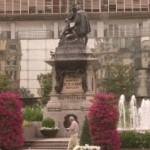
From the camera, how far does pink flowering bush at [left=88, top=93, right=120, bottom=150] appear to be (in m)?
24.1

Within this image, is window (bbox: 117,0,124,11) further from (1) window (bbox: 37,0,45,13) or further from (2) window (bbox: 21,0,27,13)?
(2) window (bbox: 21,0,27,13)

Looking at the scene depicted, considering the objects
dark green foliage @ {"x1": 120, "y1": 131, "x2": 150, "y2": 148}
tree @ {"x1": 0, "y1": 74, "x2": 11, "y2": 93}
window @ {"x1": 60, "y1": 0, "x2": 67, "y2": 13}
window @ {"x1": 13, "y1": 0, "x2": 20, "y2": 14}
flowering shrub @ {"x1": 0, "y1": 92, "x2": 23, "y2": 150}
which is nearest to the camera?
flowering shrub @ {"x1": 0, "y1": 92, "x2": 23, "y2": 150}

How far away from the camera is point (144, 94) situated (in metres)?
79.5

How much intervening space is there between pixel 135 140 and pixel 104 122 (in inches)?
99.7

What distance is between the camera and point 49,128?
101 ft

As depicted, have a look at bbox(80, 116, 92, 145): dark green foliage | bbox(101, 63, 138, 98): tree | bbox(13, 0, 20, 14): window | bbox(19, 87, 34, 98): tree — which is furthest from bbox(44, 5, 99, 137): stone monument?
bbox(13, 0, 20, 14): window

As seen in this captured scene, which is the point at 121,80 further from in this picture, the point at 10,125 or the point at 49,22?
the point at 10,125

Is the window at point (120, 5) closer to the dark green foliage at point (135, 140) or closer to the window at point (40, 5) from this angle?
the window at point (40, 5)

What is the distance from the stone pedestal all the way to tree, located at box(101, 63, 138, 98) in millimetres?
37168

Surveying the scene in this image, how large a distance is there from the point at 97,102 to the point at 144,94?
55232mm

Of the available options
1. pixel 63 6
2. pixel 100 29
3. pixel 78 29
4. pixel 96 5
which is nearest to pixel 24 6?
pixel 63 6

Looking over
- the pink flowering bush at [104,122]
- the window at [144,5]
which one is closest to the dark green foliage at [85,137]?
the pink flowering bush at [104,122]

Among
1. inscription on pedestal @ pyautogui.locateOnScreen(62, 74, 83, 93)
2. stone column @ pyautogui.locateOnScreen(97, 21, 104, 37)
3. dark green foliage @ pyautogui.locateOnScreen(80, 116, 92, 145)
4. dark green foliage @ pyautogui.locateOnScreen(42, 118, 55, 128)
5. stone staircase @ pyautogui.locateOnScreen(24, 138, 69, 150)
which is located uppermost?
stone column @ pyautogui.locateOnScreen(97, 21, 104, 37)

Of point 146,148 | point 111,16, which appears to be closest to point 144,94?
point 111,16
